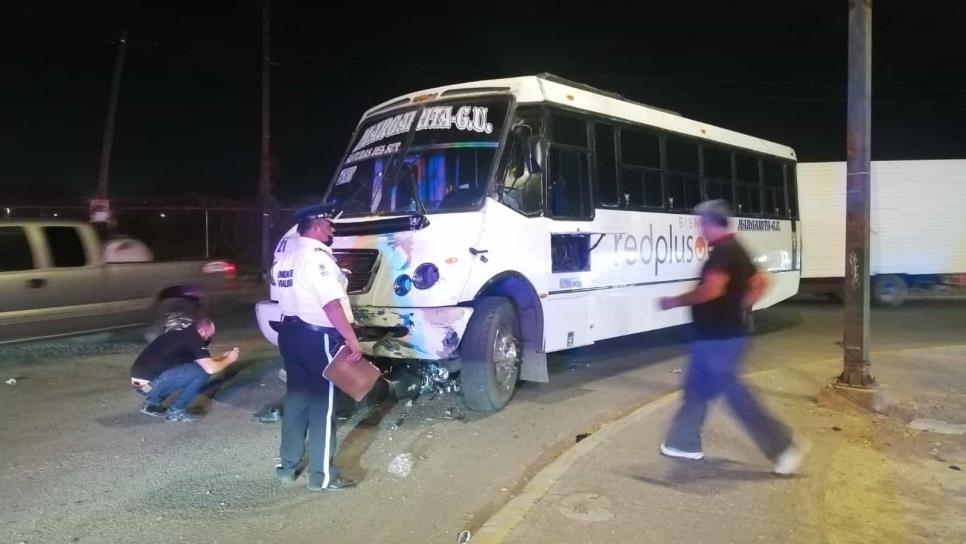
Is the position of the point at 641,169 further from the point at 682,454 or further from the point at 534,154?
the point at 682,454

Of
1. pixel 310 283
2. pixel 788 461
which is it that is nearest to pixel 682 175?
pixel 788 461

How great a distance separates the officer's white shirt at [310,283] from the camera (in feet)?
16.4

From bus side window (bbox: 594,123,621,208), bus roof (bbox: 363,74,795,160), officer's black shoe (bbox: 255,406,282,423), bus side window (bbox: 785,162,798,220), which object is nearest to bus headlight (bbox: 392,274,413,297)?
officer's black shoe (bbox: 255,406,282,423)

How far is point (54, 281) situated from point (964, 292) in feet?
68.2

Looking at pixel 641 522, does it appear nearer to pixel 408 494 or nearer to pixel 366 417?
pixel 408 494

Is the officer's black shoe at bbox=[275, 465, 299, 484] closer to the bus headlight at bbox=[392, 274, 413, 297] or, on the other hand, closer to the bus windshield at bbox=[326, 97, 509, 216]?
the bus headlight at bbox=[392, 274, 413, 297]

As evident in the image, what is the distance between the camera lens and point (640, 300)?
9.45m

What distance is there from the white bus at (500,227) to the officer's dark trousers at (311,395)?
50.5 inches

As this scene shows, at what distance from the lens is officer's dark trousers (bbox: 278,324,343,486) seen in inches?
201

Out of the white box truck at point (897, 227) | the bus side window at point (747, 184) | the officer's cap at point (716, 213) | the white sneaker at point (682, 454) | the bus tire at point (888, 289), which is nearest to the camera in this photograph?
the officer's cap at point (716, 213)

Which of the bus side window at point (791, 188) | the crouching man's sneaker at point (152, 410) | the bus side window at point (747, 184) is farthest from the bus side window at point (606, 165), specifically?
the bus side window at point (791, 188)

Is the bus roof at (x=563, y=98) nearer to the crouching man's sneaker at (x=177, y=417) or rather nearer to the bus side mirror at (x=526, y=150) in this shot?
the bus side mirror at (x=526, y=150)

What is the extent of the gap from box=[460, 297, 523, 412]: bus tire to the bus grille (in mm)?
993

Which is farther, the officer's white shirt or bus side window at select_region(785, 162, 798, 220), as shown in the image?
bus side window at select_region(785, 162, 798, 220)
